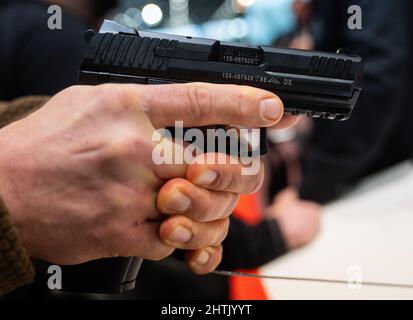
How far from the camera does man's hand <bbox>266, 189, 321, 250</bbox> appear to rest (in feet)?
2.61

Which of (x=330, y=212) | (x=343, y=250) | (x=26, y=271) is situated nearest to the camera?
(x=26, y=271)

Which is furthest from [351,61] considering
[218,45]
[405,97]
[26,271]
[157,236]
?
[405,97]

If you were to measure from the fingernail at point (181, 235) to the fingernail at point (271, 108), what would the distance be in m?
0.12

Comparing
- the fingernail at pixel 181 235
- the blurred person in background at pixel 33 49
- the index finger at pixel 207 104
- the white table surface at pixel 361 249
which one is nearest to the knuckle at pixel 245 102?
the index finger at pixel 207 104

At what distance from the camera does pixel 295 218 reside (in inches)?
33.7

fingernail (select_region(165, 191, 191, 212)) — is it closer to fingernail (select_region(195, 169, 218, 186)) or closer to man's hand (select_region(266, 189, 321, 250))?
fingernail (select_region(195, 169, 218, 186))

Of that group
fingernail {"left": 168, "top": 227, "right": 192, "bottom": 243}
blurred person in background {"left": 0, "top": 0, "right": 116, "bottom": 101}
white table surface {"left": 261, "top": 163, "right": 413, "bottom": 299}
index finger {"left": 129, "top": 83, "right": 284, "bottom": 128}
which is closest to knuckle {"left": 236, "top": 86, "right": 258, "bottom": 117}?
index finger {"left": 129, "top": 83, "right": 284, "bottom": 128}

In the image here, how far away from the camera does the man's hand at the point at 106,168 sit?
1.26 ft

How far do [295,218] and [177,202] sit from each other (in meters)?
0.49

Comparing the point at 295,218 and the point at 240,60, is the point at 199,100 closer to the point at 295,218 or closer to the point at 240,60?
the point at 240,60
